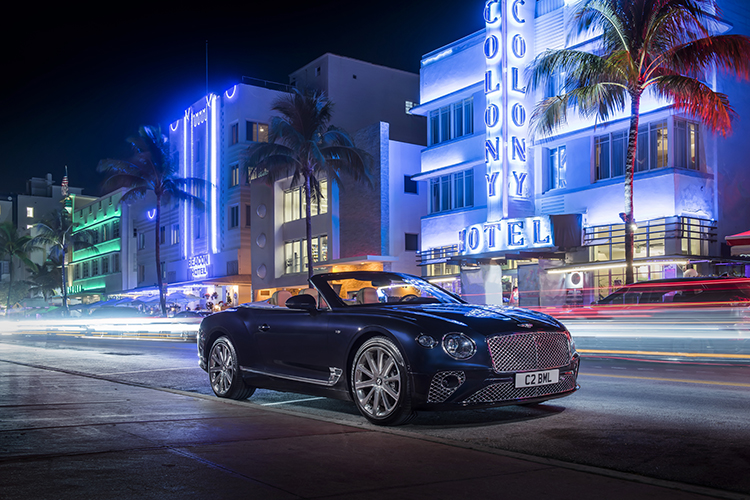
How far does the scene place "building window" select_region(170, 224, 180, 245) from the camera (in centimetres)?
6050

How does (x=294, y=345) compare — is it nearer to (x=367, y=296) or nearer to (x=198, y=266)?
(x=367, y=296)

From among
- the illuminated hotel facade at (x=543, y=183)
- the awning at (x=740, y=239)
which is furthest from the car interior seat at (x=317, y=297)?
the illuminated hotel facade at (x=543, y=183)

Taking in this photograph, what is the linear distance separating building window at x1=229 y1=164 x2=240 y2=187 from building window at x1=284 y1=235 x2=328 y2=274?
842cm

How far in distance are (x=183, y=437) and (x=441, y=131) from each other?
1141 inches

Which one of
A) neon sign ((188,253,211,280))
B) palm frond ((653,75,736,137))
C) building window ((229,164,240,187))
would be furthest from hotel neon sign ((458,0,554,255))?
neon sign ((188,253,211,280))

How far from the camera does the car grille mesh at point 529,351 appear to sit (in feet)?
20.7

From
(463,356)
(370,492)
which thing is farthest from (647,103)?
(370,492)

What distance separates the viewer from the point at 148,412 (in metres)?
7.41

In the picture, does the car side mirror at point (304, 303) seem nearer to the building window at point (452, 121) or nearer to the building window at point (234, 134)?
the building window at point (452, 121)

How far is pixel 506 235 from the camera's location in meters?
27.1

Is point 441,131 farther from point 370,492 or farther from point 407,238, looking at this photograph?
point 370,492

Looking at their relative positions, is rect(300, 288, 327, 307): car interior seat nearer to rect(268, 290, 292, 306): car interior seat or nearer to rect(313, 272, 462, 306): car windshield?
rect(313, 272, 462, 306): car windshield

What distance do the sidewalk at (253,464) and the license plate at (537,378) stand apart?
1.03m

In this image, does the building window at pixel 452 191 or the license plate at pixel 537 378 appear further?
the building window at pixel 452 191
